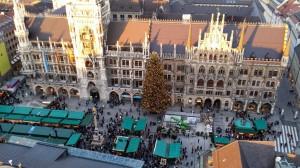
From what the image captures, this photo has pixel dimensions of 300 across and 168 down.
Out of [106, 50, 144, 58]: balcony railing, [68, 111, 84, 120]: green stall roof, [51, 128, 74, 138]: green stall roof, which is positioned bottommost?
[51, 128, 74, 138]: green stall roof

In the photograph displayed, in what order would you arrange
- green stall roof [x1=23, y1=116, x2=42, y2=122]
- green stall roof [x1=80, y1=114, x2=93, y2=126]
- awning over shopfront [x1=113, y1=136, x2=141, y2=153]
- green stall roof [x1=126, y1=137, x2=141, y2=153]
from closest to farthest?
green stall roof [x1=126, y1=137, x2=141, y2=153], awning over shopfront [x1=113, y1=136, x2=141, y2=153], green stall roof [x1=80, y1=114, x2=93, y2=126], green stall roof [x1=23, y1=116, x2=42, y2=122]

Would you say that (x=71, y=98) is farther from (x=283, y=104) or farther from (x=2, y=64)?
(x=283, y=104)

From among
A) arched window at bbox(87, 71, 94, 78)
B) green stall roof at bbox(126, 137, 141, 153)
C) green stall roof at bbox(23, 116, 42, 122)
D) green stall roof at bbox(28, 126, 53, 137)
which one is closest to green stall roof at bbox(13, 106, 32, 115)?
green stall roof at bbox(23, 116, 42, 122)

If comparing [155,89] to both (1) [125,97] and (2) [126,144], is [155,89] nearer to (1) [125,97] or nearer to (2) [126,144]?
(1) [125,97]

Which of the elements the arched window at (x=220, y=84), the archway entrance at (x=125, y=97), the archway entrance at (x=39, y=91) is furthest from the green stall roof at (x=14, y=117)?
the arched window at (x=220, y=84)

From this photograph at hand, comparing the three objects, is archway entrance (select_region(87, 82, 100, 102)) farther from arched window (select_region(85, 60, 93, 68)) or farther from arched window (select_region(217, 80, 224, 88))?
arched window (select_region(217, 80, 224, 88))

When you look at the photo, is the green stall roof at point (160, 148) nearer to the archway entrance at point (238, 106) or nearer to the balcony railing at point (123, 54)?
the balcony railing at point (123, 54)
